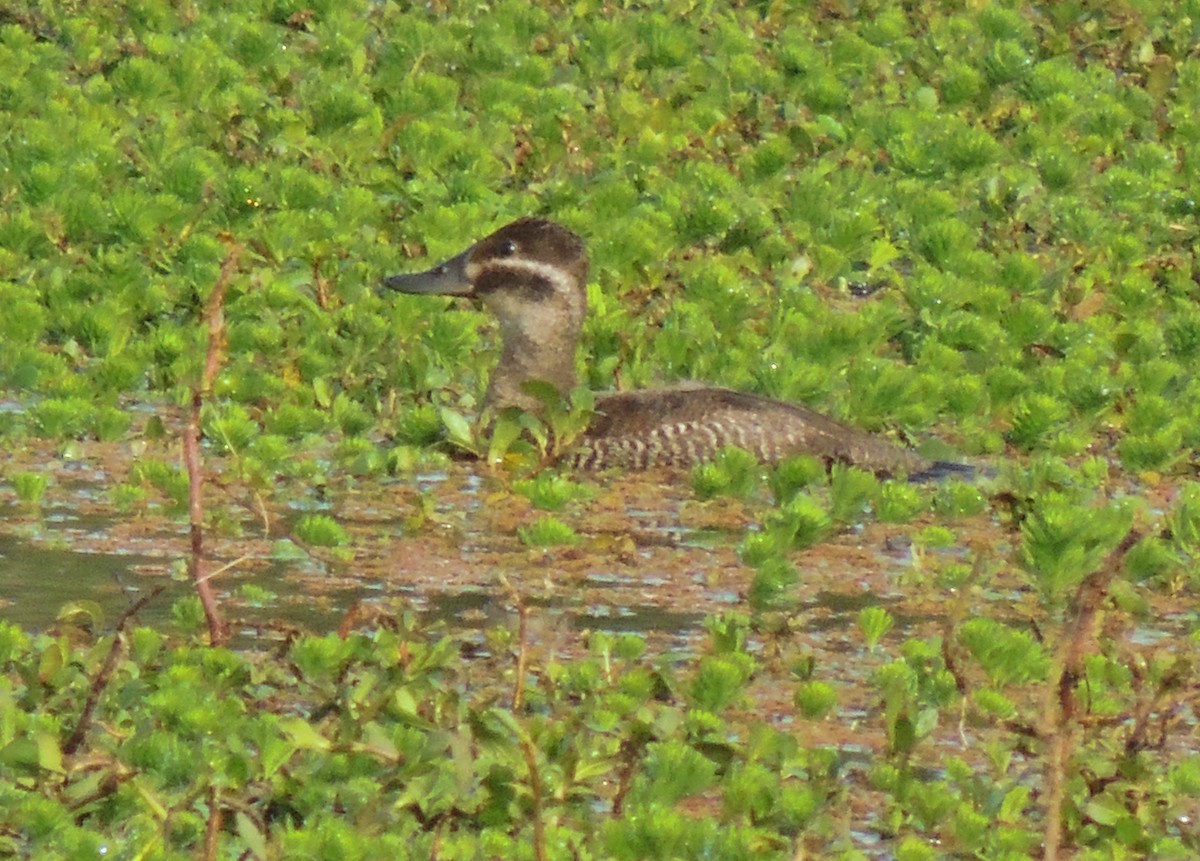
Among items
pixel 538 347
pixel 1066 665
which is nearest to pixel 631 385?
pixel 538 347

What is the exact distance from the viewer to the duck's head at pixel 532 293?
9.36 metres

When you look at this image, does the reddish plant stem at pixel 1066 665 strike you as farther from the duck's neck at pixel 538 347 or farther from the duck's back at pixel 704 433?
the duck's neck at pixel 538 347

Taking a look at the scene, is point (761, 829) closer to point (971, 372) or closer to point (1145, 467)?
point (1145, 467)

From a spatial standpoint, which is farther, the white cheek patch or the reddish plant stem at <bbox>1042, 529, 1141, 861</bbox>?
the white cheek patch

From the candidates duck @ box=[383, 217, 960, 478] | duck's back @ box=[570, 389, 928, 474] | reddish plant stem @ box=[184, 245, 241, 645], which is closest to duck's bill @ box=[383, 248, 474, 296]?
duck @ box=[383, 217, 960, 478]

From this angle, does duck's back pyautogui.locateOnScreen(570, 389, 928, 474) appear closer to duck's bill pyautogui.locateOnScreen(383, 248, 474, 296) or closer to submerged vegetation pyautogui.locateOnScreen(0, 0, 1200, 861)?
submerged vegetation pyautogui.locateOnScreen(0, 0, 1200, 861)

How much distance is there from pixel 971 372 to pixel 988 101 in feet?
13.5

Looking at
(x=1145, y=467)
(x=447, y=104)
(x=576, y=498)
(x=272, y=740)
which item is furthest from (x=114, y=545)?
(x=447, y=104)

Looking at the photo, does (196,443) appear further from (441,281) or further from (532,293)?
(441,281)

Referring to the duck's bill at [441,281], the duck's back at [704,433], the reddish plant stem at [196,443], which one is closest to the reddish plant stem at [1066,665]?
the reddish plant stem at [196,443]

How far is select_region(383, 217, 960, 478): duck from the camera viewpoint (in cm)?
880

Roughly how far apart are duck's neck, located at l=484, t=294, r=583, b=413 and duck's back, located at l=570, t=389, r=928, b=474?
17.3 inches

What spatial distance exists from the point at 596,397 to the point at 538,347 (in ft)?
1.30

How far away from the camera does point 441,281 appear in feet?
31.4
